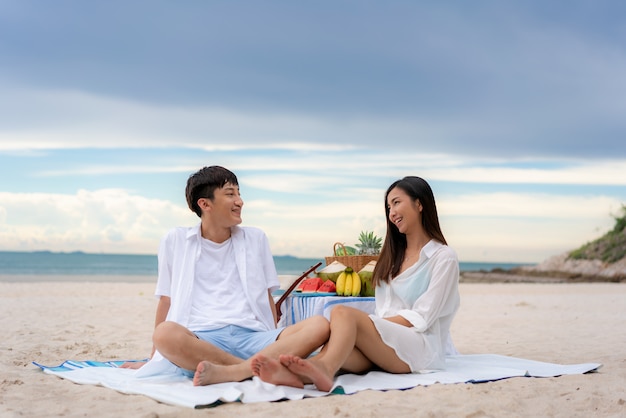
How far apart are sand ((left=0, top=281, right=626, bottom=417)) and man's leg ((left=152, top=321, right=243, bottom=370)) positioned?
32 cm

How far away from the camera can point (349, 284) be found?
5609mm

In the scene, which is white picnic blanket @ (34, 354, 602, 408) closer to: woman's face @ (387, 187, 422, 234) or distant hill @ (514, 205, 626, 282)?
woman's face @ (387, 187, 422, 234)

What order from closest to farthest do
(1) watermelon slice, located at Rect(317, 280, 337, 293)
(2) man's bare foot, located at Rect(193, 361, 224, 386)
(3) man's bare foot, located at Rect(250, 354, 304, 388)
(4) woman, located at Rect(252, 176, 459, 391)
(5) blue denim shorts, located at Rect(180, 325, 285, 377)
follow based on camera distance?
(3) man's bare foot, located at Rect(250, 354, 304, 388)
(2) man's bare foot, located at Rect(193, 361, 224, 386)
(4) woman, located at Rect(252, 176, 459, 391)
(5) blue denim shorts, located at Rect(180, 325, 285, 377)
(1) watermelon slice, located at Rect(317, 280, 337, 293)

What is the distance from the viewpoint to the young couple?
446cm

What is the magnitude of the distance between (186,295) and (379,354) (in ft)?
4.33

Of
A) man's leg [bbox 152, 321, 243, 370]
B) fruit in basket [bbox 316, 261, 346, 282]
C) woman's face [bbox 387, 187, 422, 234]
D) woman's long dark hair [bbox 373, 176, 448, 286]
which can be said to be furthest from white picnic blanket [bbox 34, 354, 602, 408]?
fruit in basket [bbox 316, 261, 346, 282]

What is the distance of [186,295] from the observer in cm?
471

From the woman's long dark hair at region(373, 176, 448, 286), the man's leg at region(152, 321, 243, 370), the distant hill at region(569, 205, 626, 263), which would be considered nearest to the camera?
the man's leg at region(152, 321, 243, 370)

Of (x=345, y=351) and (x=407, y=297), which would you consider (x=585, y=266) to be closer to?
(x=407, y=297)

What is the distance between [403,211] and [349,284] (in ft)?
3.38

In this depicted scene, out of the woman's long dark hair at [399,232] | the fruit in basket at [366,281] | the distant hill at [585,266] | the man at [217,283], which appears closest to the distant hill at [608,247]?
the distant hill at [585,266]

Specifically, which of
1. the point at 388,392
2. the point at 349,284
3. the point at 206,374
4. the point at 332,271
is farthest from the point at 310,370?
the point at 332,271

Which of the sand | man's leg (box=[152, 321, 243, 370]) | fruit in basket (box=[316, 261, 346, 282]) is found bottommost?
→ the sand

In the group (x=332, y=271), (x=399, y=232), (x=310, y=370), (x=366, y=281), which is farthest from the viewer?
(x=332, y=271)
